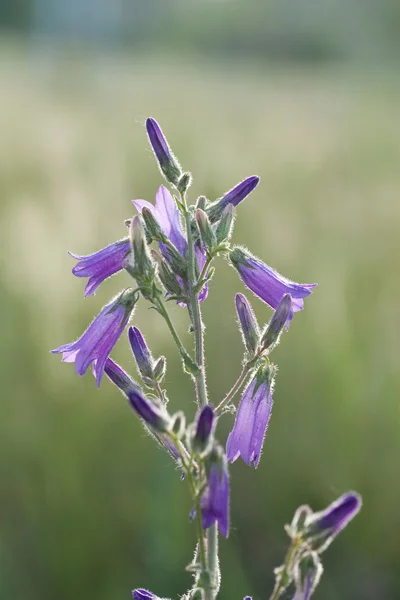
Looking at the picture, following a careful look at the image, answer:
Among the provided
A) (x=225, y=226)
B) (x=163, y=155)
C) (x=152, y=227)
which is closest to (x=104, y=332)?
(x=152, y=227)

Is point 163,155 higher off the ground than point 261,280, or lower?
higher

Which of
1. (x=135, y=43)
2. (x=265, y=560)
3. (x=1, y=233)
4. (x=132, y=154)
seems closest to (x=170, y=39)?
(x=135, y=43)

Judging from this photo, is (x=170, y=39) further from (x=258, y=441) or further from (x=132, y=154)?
(x=258, y=441)

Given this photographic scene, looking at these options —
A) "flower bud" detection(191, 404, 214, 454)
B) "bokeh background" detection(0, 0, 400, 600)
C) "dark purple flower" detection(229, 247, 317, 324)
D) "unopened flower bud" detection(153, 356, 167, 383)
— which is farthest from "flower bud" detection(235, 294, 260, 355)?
"bokeh background" detection(0, 0, 400, 600)

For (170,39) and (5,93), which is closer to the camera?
(5,93)

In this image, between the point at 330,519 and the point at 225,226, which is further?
the point at 225,226

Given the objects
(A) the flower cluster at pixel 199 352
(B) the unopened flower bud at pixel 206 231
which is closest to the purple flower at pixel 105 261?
(A) the flower cluster at pixel 199 352

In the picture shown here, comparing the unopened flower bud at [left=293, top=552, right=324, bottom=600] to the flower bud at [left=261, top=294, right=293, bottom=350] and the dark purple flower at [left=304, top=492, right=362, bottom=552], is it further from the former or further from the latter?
the flower bud at [left=261, top=294, right=293, bottom=350]

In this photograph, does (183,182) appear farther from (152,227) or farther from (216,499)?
(216,499)
